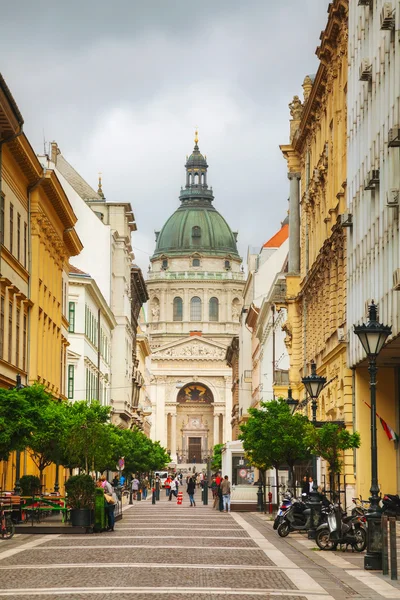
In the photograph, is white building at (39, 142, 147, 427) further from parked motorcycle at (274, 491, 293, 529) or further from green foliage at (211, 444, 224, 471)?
parked motorcycle at (274, 491, 293, 529)

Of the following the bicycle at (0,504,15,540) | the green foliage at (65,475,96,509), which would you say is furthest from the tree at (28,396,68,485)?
the bicycle at (0,504,15,540)

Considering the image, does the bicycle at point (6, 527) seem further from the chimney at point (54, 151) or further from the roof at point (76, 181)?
the roof at point (76, 181)

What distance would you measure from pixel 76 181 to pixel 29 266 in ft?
147

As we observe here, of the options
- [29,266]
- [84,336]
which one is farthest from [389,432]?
[84,336]

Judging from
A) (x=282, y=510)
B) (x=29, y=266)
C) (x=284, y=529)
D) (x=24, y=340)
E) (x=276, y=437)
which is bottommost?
(x=284, y=529)

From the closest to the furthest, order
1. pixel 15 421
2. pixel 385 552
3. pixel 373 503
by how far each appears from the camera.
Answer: pixel 385 552 < pixel 373 503 < pixel 15 421

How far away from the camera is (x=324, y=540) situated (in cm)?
2625

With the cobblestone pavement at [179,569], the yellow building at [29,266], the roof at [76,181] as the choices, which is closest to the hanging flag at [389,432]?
the cobblestone pavement at [179,569]

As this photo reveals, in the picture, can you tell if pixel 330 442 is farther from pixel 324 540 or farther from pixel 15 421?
Result: pixel 15 421

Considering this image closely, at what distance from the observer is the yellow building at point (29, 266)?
40.5 metres

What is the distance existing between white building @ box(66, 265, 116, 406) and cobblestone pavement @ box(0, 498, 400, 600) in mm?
38190

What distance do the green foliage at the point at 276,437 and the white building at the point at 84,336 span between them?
23.4 meters

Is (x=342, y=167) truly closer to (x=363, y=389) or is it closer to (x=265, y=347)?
(x=363, y=389)

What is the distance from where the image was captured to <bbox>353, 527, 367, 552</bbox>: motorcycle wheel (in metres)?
25.5
